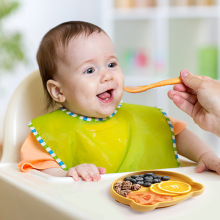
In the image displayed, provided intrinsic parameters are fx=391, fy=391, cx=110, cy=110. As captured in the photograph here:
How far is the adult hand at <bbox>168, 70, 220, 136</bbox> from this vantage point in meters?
0.90

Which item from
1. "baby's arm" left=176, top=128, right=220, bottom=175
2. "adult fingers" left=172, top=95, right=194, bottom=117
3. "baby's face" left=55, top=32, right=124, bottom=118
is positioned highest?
"baby's face" left=55, top=32, right=124, bottom=118

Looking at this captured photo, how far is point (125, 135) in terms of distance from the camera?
43.9 inches

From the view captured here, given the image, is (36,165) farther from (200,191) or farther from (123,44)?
(123,44)

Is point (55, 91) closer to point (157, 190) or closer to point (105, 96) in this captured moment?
point (105, 96)

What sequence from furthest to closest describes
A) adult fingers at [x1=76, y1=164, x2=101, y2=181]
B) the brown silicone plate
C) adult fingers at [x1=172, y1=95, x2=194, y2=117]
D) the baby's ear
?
the baby's ear < adult fingers at [x1=172, y1=95, x2=194, y2=117] < adult fingers at [x1=76, y1=164, x2=101, y2=181] < the brown silicone plate

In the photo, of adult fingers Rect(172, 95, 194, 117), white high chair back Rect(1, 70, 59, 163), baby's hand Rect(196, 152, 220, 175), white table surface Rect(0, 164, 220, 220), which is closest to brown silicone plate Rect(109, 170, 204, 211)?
white table surface Rect(0, 164, 220, 220)

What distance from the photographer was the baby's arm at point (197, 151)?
0.94 m

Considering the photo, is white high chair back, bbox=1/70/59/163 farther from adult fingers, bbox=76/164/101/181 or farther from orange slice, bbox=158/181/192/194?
orange slice, bbox=158/181/192/194

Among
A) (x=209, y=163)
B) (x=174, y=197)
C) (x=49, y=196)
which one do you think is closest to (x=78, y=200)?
(x=49, y=196)

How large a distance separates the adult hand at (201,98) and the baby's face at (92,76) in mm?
166

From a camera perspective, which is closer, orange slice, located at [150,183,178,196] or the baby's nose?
orange slice, located at [150,183,178,196]

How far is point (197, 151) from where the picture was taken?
1.08 metres

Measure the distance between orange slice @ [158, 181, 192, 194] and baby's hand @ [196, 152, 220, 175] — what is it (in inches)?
7.4

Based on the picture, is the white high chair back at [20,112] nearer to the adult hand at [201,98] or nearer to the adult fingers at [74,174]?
the adult fingers at [74,174]
